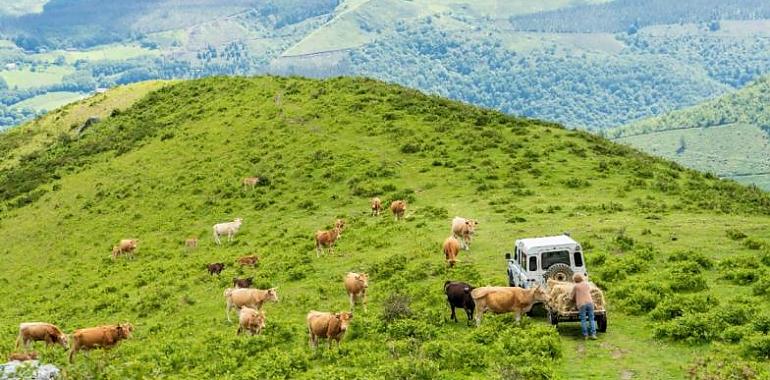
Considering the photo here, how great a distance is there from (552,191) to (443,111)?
2408 cm

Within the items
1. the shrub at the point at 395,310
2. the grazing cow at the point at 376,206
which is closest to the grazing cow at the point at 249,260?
the grazing cow at the point at 376,206

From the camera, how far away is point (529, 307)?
2283 centimetres

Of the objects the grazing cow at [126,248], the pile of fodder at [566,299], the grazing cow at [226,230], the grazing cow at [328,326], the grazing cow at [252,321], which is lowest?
the grazing cow at [126,248]

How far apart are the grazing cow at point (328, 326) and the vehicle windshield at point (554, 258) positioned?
6.39 m

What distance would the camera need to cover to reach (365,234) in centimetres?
3881

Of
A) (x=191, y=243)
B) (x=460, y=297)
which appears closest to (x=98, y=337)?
(x=460, y=297)

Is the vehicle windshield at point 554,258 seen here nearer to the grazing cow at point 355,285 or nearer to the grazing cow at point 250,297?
the grazing cow at point 355,285

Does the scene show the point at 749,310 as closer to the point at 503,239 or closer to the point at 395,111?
the point at 503,239

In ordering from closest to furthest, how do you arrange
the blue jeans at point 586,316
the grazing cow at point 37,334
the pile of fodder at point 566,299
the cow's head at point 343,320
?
the blue jeans at point 586,316 → the pile of fodder at point 566,299 → the cow's head at point 343,320 → the grazing cow at point 37,334

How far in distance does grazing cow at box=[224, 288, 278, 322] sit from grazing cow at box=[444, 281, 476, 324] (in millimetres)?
6489

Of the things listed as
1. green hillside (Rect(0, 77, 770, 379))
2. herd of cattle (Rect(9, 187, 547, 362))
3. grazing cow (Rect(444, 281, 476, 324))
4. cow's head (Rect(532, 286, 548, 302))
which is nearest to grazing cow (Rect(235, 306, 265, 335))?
herd of cattle (Rect(9, 187, 547, 362))

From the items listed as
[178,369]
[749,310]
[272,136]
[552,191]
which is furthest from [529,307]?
[272,136]

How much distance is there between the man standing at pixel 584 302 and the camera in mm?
21203

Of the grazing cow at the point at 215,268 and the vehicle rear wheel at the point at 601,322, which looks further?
the grazing cow at the point at 215,268
